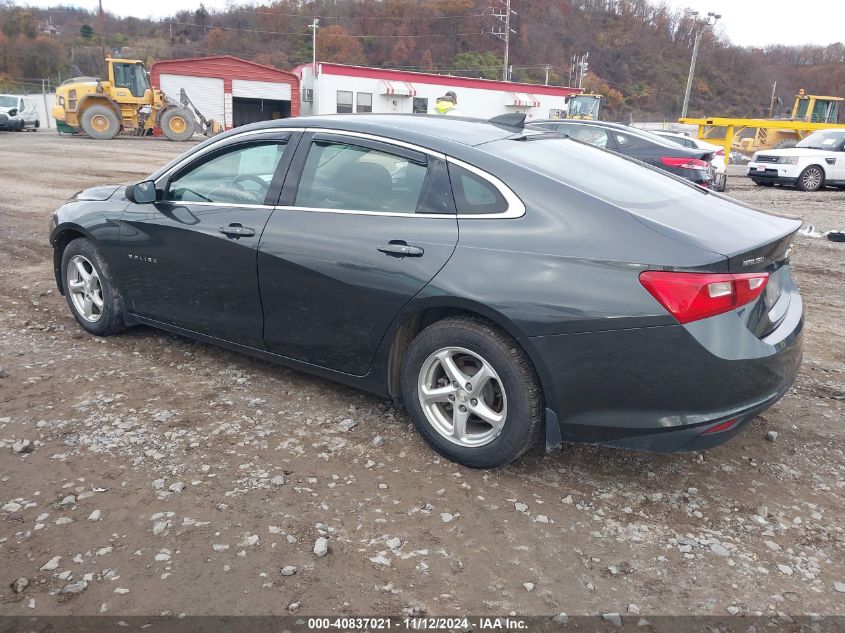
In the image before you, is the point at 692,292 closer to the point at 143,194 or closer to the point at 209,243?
the point at 209,243

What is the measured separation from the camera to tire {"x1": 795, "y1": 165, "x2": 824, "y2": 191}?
1770 centimetres

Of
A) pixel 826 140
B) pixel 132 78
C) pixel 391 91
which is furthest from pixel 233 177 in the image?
pixel 391 91

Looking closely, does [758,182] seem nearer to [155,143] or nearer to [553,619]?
[553,619]

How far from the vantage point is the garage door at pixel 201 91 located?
124 feet

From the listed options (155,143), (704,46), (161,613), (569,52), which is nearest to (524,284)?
(161,613)

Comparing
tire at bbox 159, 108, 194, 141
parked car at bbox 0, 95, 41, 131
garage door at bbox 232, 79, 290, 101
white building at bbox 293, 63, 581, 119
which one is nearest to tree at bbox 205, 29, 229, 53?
white building at bbox 293, 63, 581, 119

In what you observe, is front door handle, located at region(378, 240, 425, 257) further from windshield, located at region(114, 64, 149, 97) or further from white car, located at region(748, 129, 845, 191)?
windshield, located at region(114, 64, 149, 97)

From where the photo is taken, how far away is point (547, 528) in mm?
2861

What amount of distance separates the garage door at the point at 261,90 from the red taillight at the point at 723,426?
41259mm

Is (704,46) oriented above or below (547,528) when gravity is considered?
above

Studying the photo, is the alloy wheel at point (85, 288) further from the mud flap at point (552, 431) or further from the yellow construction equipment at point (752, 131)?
the yellow construction equipment at point (752, 131)

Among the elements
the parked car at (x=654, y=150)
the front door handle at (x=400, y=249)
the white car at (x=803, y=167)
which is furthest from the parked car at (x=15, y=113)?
the front door handle at (x=400, y=249)

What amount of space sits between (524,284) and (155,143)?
88.1 feet

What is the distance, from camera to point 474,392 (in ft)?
10.4
